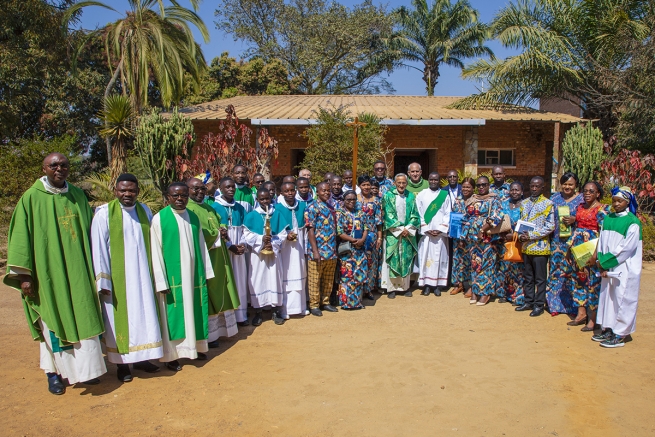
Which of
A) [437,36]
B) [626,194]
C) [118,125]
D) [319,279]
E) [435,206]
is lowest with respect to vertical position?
[319,279]

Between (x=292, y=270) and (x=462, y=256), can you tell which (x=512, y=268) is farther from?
(x=292, y=270)

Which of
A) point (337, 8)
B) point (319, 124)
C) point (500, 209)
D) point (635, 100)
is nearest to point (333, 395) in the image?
point (500, 209)

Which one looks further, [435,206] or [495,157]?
[495,157]

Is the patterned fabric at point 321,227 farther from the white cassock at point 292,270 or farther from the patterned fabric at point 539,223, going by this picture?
the patterned fabric at point 539,223

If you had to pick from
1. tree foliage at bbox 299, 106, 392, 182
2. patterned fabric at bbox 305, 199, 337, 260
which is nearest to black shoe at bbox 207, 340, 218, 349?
patterned fabric at bbox 305, 199, 337, 260

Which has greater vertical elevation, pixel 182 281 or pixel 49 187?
pixel 49 187

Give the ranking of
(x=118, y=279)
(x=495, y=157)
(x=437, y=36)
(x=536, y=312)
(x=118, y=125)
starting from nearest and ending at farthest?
(x=118, y=279)
(x=536, y=312)
(x=118, y=125)
(x=495, y=157)
(x=437, y=36)

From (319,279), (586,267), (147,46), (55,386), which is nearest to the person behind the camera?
(55,386)

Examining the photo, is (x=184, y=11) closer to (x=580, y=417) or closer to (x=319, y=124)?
(x=319, y=124)

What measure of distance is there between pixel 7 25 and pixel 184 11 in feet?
13.8

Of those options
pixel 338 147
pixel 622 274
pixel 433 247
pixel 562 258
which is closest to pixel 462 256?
pixel 433 247

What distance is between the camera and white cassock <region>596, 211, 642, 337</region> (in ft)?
15.9

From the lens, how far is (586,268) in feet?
18.1

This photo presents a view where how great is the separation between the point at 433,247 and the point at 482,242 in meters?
0.81
